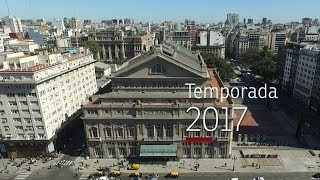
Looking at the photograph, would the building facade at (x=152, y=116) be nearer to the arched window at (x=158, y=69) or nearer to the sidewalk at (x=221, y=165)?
the arched window at (x=158, y=69)

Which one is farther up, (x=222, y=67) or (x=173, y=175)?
(x=222, y=67)

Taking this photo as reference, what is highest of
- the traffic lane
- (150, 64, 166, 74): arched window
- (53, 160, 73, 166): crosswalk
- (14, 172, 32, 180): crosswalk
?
(150, 64, 166, 74): arched window

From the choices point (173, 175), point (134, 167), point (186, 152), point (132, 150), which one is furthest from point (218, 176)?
point (132, 150)

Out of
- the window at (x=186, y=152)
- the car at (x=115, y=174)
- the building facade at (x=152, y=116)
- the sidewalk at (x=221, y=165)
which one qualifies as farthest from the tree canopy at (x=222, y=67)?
the car at (x=115, y=174)

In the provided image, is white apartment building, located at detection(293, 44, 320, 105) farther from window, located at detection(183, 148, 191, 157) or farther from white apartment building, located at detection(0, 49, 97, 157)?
white apartment building, located at detection(0, 49, 97, 157)

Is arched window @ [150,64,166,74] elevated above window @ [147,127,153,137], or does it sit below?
above

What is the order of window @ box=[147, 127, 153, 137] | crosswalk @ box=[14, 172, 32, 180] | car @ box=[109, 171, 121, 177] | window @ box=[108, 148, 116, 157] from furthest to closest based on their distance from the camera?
window @ box=[108, 148, 116, 157]
window @ box=[147, 127, 153, 137]
crosswalk @ box=[14, 172, 32, 180]
car @ box=[109, 171, 121, 177]

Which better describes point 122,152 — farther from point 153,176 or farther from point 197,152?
point 197,152

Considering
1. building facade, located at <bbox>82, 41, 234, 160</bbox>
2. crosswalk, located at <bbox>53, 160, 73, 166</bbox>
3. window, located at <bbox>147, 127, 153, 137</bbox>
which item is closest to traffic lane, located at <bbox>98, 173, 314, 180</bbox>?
building facade, located at <bbox>82, 41, 234, 160</bbox>
